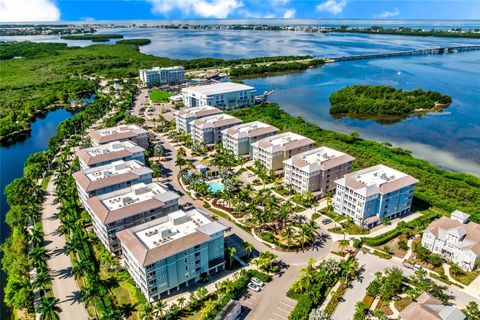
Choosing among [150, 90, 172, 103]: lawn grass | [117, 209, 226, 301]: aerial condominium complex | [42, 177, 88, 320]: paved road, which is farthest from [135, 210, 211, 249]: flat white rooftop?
[150, 90, 172, 103]: lawn grass

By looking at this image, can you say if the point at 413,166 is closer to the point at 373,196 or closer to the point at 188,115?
the point at 373,196

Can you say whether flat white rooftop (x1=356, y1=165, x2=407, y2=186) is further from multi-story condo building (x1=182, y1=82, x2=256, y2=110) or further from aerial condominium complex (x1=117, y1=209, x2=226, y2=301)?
multi-story condo building (x1=182, y1=82, x2=256, y2=110)

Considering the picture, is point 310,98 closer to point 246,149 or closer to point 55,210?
point 246,149

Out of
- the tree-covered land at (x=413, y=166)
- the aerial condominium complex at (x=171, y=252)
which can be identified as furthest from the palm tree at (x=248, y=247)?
the tree-covered land at (x=413, y=166)

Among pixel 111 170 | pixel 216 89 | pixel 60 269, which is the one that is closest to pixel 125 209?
pixel 60 269

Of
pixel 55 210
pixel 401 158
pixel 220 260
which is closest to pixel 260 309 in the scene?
pixel 220 260

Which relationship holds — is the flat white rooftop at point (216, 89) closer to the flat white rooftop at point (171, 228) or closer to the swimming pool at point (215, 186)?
the swimming pool at point (215, 186)

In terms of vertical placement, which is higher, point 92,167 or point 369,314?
point 92,167

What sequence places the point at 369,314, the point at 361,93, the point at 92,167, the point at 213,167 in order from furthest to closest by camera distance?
the point at 361,93 → the point at 213,167 → the point at 92,167 → the point at 369,314
